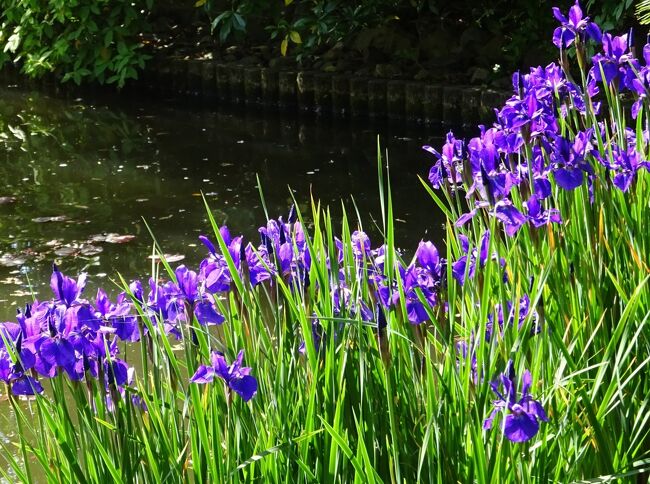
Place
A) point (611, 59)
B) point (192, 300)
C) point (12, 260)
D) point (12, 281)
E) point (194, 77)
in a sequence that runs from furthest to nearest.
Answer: point (194, 77) → point (12, 260) → point (12, 281) → point (611, 59) → point (192, 300)

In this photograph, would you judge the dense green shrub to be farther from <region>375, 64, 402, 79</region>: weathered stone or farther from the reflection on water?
<region>375, 64, 402, 79</region>: weathered stone

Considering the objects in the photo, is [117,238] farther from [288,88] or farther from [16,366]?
[16,366]

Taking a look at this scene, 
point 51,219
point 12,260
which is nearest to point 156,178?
point 51,219

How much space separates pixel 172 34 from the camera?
34.7ft

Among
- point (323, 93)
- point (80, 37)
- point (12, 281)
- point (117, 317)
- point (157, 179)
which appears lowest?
point (12, 281)

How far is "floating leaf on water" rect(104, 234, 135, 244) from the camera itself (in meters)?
5.42

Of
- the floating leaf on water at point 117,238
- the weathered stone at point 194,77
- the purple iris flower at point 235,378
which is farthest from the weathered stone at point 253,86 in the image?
the purple iris flower at point 235,378

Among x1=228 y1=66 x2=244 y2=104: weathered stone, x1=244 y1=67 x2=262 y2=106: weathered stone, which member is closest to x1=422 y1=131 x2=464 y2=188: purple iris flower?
x1=244 y1=67 x2=262 y2=106: weathered stone

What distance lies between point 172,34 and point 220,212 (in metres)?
5.20

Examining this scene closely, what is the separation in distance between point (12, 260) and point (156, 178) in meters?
1.65

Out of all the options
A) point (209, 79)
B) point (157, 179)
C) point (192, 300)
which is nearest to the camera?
point (192, 300)

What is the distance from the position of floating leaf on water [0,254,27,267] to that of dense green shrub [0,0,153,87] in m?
3.89

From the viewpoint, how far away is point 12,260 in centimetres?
517

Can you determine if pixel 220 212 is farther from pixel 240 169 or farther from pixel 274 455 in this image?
pixel 274 455
